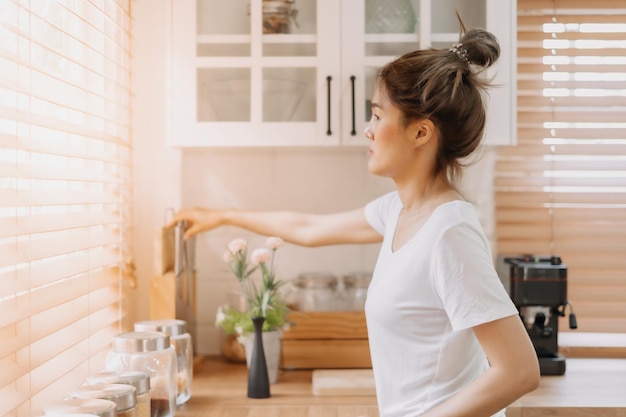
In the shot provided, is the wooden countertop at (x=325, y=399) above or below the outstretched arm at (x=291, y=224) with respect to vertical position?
below

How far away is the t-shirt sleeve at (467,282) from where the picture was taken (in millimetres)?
1449

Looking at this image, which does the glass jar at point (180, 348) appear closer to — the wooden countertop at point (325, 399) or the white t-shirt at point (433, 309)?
the wooden countertop at point (325, 399)

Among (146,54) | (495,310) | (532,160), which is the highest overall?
(146,54)

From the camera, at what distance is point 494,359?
145 cm

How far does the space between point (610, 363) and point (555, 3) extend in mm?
1241

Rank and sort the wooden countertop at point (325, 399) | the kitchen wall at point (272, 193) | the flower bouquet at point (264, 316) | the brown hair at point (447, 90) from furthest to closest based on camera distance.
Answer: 1. the kitchen wall at point (272, 193)
2. the flower bouquet at point (264, 316)
3. the wooden countertop at point (325, 399)
4. the brown hair at point (447, 90)

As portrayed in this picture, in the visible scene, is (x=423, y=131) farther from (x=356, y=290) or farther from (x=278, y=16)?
(x=356, y=290)

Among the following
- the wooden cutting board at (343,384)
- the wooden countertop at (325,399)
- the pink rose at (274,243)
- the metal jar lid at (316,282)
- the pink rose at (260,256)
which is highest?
the pink rose at (274,243)

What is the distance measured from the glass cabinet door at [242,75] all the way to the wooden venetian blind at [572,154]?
0.83m

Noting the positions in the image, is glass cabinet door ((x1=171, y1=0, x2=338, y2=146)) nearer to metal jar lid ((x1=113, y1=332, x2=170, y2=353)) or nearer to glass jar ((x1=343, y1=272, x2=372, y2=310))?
glass jar ((x1=343, y1=272, x2=372, y2=310))

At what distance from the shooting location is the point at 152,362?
1.88m

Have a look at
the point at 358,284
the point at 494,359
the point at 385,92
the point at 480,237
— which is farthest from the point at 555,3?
the point at 494,359

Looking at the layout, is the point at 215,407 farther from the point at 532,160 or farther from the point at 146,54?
the point at 532,160

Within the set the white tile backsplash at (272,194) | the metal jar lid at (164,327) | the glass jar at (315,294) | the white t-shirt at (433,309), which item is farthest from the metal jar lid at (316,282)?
the white t-shirt at (433,309)
